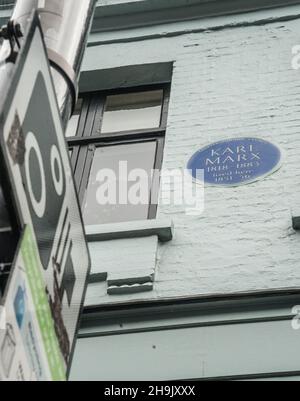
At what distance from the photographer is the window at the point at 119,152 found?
559 cm

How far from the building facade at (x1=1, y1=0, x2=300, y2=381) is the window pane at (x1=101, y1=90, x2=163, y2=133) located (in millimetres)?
13

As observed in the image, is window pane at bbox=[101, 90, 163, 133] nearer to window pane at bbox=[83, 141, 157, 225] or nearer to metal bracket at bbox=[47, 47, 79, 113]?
window pane at bbox=[83, 141, 157, 225]

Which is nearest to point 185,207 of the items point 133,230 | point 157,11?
point 133,230

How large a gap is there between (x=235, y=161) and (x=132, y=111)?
5.13 ft

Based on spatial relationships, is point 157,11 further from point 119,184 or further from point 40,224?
point 40,224

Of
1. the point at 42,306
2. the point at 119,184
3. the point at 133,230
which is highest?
the point at 119,184

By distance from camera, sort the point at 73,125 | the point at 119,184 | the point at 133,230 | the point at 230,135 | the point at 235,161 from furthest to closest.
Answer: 1. the point at 73,125
2. the point at 119,184
3. the point at 230,135
4. the point at 235,161
5. the point at 133,230

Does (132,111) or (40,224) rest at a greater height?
(132,111)

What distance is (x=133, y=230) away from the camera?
16.1ft

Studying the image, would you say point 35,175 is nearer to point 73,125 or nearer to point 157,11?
point 73,125

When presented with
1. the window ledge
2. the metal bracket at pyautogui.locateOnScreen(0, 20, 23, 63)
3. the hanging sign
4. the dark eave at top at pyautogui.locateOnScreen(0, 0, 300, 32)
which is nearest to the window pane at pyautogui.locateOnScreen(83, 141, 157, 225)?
the window ledge

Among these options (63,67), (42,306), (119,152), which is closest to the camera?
(42,306)

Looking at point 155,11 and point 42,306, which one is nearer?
point 42,306
